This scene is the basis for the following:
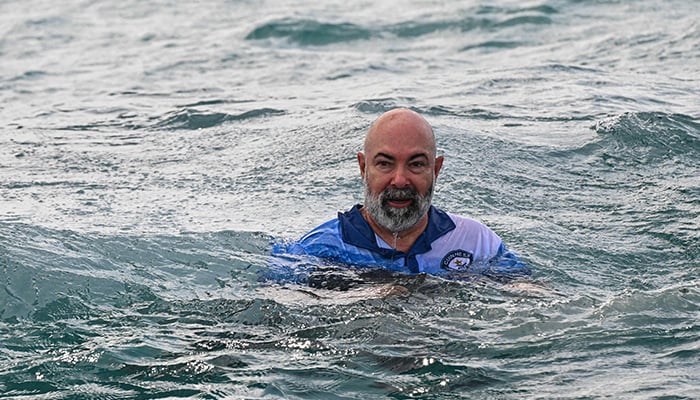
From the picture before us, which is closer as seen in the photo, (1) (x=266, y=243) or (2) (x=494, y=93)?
(1) (x=266, y=243)

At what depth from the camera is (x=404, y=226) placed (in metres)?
7.07

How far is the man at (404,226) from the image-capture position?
270 inches

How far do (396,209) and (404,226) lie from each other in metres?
0.17

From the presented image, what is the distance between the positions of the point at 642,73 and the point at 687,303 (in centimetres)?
885

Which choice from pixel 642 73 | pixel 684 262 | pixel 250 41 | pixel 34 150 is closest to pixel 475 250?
pixel 684 262

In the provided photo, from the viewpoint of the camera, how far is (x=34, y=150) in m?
12.0

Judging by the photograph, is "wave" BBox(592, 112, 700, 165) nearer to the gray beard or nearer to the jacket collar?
the jacket collar

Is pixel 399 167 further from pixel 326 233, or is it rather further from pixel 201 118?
pixel 201 118

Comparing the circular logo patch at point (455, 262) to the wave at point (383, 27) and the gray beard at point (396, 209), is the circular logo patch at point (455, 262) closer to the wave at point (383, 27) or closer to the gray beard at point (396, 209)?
the gray beard at point (396, 209)

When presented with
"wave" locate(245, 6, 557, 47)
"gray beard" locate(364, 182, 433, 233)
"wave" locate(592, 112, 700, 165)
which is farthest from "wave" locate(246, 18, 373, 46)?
"gray beard" locate(364, 182, 433, 233)

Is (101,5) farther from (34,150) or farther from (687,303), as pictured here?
(687,303)

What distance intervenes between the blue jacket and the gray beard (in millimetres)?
189

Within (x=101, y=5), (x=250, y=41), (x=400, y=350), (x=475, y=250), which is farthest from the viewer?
(x=101, y=5)

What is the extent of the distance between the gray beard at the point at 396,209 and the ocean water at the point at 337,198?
0.35 metres
